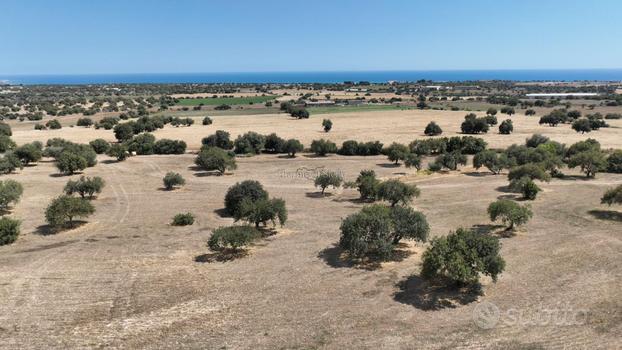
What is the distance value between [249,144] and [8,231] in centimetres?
4631

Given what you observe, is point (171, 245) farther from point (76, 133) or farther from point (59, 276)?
point (76, 133)

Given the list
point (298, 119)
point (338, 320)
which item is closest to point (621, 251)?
point (338, 320)

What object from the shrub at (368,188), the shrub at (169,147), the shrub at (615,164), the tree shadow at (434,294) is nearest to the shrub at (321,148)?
the shrub at (169,147)

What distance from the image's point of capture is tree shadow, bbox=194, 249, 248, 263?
30594 mm

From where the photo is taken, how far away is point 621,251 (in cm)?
3050

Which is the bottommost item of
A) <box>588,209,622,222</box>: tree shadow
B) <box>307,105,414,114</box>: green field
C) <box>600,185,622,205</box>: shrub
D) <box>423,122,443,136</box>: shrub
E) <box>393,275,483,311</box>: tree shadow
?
<box>393,275,483,311</box>: tree shadow

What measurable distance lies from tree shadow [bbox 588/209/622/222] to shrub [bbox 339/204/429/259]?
17.7 metres

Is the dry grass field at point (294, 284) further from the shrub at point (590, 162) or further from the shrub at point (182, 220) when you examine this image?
the shrub at point (590, 162)

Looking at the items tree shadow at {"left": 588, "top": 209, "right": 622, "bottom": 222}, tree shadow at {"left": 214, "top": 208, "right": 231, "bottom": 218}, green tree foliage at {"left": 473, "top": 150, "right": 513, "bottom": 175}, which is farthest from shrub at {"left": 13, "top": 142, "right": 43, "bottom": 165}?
tree shadow at {"left": 588, "top": 209, "right": 622, "bottom": 222}

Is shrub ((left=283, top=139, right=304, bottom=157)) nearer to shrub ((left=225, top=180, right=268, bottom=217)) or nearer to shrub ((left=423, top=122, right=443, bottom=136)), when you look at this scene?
shrub ((left=423, top=122, right=443, bottom=136))

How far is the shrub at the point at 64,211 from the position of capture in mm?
35875

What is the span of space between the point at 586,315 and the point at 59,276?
28589 mm

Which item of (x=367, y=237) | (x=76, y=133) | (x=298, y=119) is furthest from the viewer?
(x=298, y=119)

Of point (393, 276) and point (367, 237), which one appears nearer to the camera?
point (393, 276)
